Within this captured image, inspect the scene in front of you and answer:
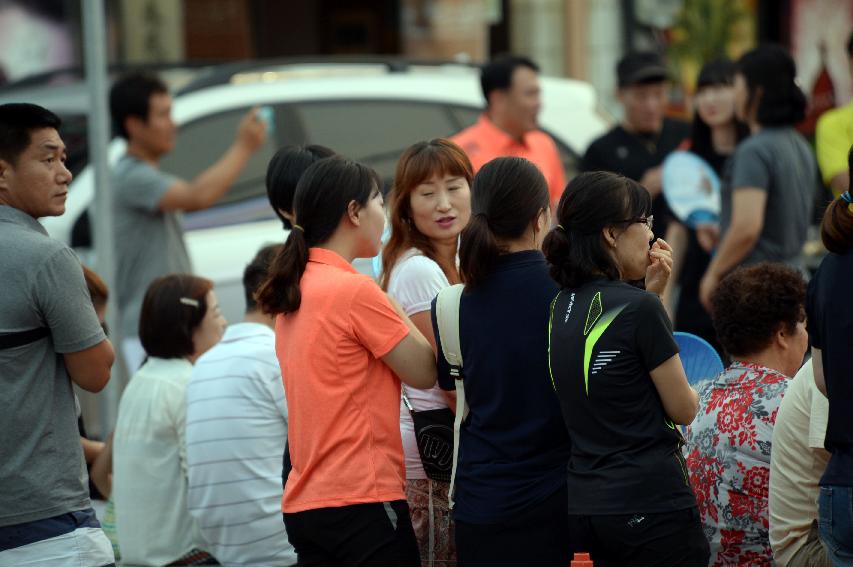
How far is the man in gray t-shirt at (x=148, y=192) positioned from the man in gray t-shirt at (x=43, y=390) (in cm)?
308

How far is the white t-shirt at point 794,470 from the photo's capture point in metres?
4.20

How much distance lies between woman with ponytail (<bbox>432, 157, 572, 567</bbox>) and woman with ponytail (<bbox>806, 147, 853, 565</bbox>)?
73 centimetres

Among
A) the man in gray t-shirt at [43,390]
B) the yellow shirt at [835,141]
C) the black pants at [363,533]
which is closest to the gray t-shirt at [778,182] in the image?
the yellow shirt at [835,141]

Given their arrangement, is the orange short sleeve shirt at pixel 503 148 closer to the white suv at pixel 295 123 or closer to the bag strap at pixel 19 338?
the white suv at pixel 295 123

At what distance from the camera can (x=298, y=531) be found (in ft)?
14.0

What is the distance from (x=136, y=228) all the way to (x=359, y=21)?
32.4 feet

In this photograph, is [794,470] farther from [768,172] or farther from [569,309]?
[768,172]

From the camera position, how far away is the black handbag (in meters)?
4.62

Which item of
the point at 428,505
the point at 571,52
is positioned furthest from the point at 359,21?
the point at 428,505

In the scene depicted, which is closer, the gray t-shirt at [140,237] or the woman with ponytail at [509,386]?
the woman with ponytail at [509,386]

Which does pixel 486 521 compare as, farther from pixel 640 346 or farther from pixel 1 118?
pixel 1 118

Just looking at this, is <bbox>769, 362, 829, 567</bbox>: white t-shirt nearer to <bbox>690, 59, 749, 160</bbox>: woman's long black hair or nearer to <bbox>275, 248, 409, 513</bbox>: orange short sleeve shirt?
<bbox>275, 248, 409, 513</bbox>: orange short sleeve shirt

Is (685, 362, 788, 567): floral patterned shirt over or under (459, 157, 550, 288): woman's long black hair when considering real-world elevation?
under

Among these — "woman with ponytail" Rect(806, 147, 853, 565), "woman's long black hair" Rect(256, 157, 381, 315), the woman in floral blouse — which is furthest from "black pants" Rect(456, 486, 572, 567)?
"woman's long black hair" Rect(256, 157, 381, 315)
